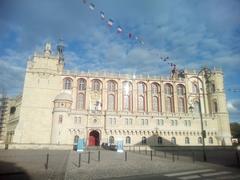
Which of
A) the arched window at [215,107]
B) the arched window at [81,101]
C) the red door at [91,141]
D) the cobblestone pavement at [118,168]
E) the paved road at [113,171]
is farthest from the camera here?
the arched window at [215,107]

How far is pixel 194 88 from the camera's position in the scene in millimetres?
63969

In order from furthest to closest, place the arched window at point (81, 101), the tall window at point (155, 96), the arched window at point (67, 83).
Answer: the tall window at point (155, 96)
the arched window at point (67, 83)
the arched window at point (81, 101)

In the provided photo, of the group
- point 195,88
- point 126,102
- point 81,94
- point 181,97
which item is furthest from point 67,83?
point 195,88

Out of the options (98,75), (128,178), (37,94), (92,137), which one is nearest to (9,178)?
(128,178)

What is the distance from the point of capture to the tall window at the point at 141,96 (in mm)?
59781

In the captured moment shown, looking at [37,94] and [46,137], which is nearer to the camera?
[46,137]

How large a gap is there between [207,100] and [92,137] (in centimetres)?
3587

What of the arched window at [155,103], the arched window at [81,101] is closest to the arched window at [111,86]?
the arched window at [81,101]

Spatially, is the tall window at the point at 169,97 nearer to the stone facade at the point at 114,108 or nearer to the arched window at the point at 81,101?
the stone facade at the point at 114,108

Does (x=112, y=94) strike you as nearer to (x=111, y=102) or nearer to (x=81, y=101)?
(x=111, y=102)

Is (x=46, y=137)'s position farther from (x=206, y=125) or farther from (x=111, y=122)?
(x=206, y=125)

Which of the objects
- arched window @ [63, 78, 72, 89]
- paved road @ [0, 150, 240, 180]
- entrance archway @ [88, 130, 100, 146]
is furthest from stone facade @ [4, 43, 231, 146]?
paved road @ [0, 150, 240, 180]

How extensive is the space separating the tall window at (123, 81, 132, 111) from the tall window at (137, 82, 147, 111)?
2.74m

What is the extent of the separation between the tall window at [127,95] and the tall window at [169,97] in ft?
35.9
